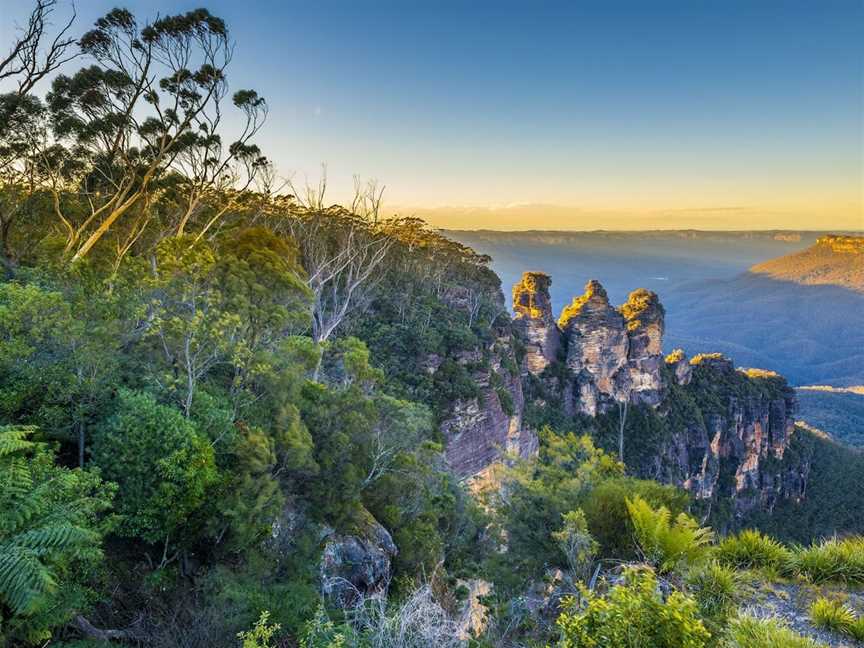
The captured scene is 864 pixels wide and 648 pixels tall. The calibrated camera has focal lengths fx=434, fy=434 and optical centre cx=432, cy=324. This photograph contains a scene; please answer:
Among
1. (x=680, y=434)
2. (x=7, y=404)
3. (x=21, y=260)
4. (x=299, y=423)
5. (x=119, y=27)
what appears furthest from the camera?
(x=680, y=434)

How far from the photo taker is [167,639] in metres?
7.30

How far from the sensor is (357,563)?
43.2ft

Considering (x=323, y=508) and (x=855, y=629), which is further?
(x=323, y=508)

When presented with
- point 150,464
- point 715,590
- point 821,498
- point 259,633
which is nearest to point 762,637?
point 715,590

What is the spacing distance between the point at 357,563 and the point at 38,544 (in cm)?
922

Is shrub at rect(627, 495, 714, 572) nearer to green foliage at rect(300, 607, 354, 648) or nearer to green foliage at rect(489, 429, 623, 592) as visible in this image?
green foliage at rect(489, 429, 623, 592)

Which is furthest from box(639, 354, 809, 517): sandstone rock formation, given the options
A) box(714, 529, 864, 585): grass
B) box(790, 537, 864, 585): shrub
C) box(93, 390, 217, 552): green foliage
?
box(93, 390, 217, 552): green foliage

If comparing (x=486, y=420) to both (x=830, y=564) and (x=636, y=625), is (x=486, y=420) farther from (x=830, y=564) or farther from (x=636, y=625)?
(x=636, y=625)

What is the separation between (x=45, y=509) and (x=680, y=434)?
75831 mm

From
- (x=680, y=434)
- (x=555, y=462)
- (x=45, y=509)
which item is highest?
(x=45, y=509)

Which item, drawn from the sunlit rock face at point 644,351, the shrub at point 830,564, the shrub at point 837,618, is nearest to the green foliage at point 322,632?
the shrub at point 837,618

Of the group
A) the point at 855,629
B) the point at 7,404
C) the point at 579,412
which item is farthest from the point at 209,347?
the point at 579,412

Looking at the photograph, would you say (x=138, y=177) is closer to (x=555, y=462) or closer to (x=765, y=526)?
(x=555, y=462)

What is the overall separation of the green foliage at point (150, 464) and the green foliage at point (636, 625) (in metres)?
7.79
